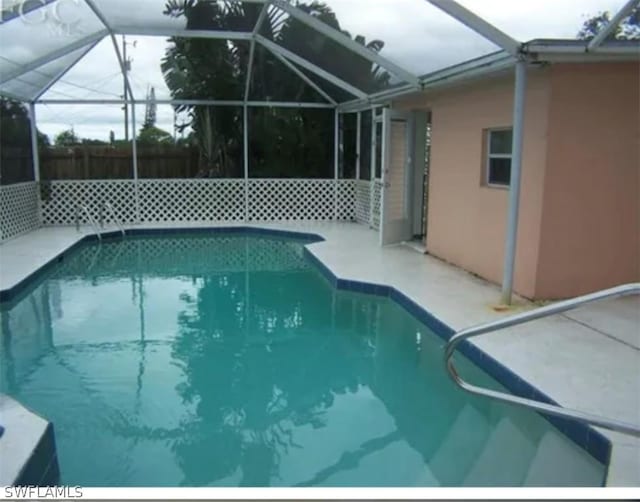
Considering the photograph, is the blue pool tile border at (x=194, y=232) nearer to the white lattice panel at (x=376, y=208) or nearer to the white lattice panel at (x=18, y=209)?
the white lattice panel at (x=18, y=209)

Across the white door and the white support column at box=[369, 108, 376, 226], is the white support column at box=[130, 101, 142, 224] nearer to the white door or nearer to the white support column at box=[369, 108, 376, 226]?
the white support column at box=[369, 108, 376, 226]

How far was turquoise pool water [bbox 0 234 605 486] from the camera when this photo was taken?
2.97 m

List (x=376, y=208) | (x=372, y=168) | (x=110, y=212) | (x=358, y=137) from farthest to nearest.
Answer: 1. (x=358, y=137)
2. (x=110, y=212)
3. (x=376, y=208)
4. (x=372, y=168)

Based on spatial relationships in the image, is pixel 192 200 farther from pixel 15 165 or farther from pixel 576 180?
pixel 576 180

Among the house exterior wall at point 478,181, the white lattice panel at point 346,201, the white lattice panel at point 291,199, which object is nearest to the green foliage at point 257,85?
the white lattice panel at point 291,199

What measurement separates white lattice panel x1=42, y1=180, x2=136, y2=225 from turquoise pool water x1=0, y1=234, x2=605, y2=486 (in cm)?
469

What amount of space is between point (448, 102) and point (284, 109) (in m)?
4.83

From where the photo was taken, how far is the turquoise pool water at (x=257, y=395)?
2971 mm

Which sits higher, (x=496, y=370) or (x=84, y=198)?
(x=84, y=198)

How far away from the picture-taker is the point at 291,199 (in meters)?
12.0

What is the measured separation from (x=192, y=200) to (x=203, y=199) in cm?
22

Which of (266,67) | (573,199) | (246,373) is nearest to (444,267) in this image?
(573,199)

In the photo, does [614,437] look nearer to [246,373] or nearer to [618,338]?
[618,338]

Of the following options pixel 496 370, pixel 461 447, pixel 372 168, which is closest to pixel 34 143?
pixel 372 168
